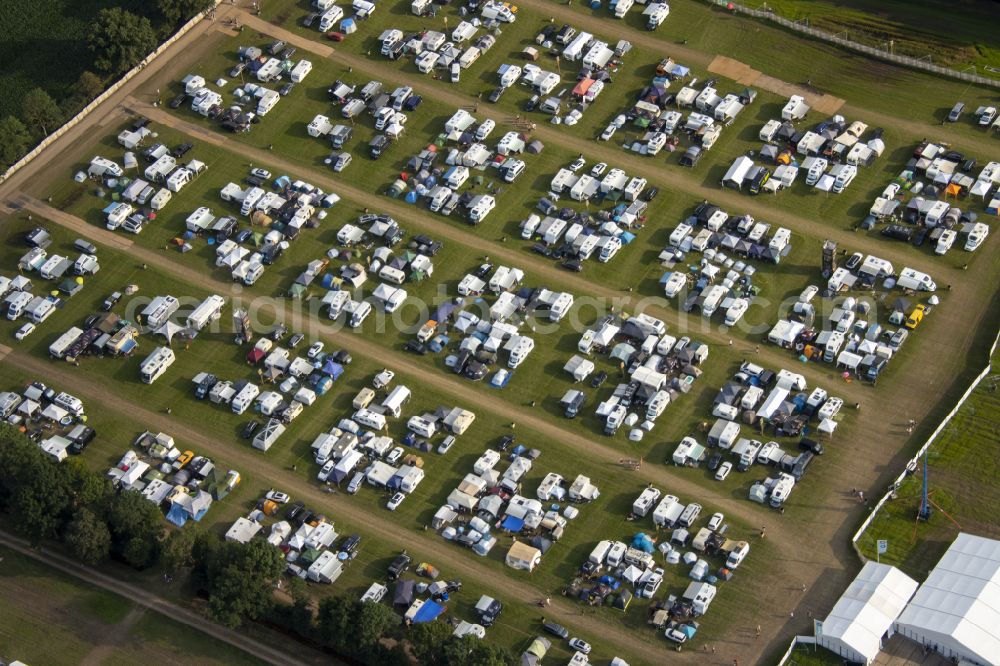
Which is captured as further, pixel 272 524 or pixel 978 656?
pixel 272 524

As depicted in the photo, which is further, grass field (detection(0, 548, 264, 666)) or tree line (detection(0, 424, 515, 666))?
grass field (detection(0, 548, 264, 666))

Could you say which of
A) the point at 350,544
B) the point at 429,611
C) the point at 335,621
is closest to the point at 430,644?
the point at 429,611

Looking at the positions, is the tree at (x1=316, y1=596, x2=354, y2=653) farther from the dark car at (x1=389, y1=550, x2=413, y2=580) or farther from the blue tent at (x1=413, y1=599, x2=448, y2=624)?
the dark car at (x1=389, y1=550, x2=413, y2=580)

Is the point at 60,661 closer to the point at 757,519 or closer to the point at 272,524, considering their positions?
the point at 272,524

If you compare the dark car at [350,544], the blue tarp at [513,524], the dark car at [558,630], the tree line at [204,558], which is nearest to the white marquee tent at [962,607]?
the dark car at [558,630]

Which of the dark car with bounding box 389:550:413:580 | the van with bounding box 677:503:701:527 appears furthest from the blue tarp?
the van with bounding box 677:503:701:527

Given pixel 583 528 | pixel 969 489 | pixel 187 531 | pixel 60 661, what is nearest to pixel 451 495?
pixel 583 528
